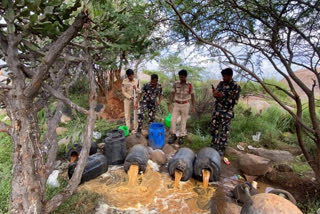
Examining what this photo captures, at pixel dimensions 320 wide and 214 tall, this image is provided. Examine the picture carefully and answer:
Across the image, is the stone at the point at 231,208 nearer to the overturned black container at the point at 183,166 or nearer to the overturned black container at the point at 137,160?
the overturned black container at the point at 183,166

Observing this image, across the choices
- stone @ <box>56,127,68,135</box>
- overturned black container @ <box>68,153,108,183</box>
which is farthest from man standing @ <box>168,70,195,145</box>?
stone @ <box>56,127,68,135</box>

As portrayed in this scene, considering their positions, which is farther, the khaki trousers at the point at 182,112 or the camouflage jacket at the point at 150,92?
the camouflage jacket at the point at 150,92

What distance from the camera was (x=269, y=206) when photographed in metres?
1.72

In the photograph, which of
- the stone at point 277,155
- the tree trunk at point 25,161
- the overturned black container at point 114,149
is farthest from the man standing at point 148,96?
the tree trunk at point 25,161

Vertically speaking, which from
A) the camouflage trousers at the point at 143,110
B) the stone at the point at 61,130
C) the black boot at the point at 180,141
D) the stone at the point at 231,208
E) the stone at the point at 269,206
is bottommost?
the stone at the point at 231,208

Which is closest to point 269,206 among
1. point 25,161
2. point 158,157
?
point 25,161

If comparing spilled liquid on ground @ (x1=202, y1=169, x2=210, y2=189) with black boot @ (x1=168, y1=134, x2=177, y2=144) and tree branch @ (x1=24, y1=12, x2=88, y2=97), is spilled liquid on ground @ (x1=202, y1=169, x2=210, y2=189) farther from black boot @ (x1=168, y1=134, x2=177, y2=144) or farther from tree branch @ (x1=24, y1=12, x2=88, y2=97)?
tree branch @ (x1=24, y1=12, x2=88, y2=97)

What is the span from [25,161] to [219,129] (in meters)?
3.97

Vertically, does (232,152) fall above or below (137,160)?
below

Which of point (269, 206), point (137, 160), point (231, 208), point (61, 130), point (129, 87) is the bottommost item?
point (231, 208)

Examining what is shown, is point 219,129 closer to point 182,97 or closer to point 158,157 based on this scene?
point 182,97

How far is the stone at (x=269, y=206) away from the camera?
166 cm

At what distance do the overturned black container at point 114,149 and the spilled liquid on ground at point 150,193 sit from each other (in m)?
0.27

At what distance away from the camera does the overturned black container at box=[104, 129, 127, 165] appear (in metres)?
3.75
